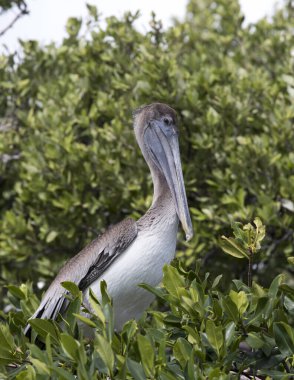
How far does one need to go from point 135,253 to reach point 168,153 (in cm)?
94

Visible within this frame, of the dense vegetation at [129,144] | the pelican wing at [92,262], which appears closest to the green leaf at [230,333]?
the pelican wing at [92,262]

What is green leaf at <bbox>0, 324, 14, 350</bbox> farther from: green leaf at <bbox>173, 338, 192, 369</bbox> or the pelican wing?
the pelican wing

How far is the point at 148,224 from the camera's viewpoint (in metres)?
4.90

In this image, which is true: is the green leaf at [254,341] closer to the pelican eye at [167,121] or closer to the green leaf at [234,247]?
the green leaf at [234,247]

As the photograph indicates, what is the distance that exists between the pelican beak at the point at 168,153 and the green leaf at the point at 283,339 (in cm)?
201

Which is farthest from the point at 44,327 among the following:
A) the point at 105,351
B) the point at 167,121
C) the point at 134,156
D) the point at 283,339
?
the point at 134,156

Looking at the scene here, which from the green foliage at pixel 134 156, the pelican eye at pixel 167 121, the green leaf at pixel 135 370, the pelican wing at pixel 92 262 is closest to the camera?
the green leaf at pixel 135 370

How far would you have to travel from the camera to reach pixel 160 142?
5.57 meters

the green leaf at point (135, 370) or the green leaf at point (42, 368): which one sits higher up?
the green leaf at point (42, 368)

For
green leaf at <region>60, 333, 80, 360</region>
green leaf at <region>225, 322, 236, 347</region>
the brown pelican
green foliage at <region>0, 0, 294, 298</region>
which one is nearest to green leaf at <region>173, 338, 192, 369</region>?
green leaf at <region>225, 322, 236, 347</region>

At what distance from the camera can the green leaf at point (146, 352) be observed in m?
2.97

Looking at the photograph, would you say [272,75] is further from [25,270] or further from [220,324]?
[220,324]

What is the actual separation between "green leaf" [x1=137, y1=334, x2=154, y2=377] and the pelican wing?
1880mm

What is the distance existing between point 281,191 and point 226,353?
4.07m
